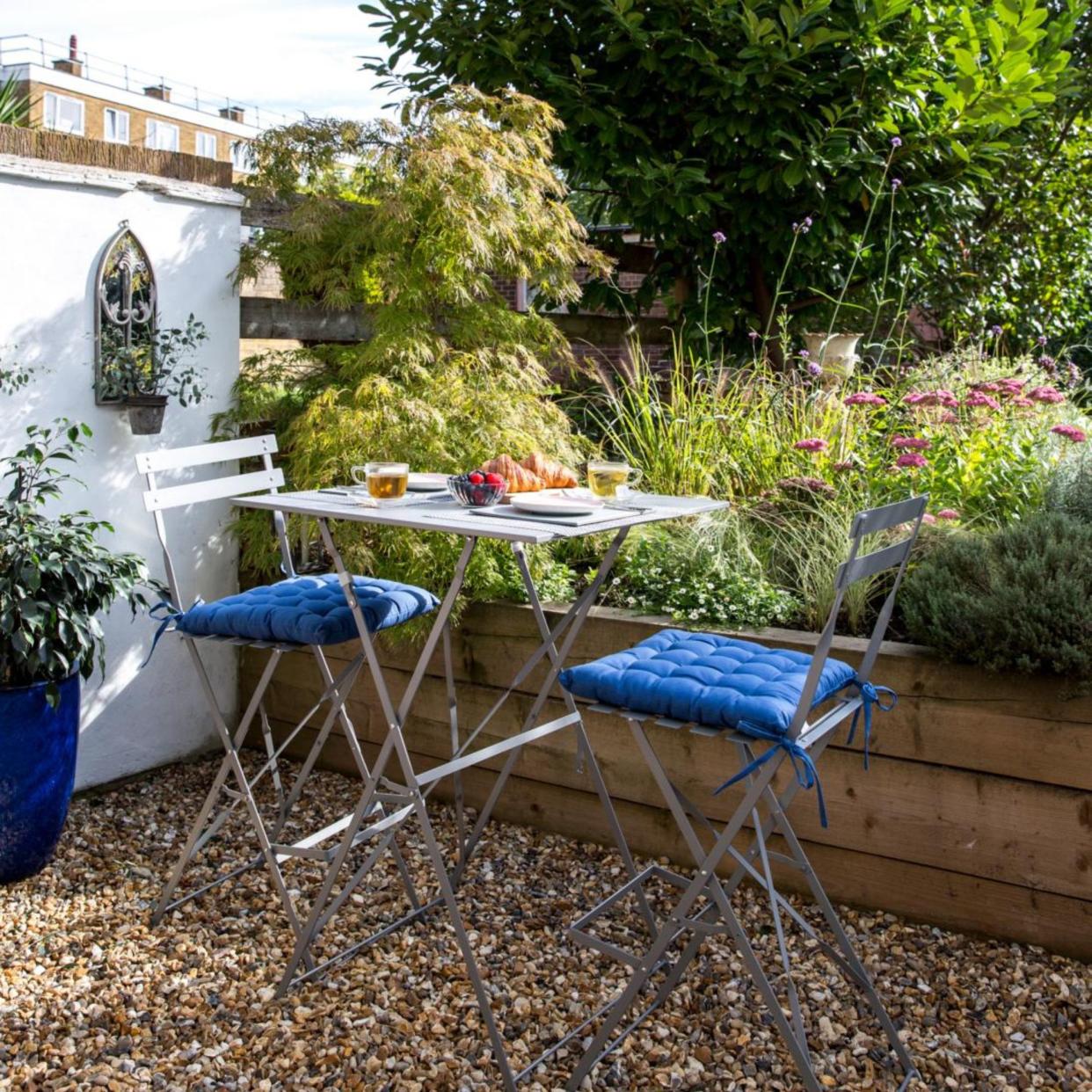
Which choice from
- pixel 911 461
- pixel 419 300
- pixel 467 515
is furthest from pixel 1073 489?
pixel 419 300

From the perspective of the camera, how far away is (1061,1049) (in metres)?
2.39

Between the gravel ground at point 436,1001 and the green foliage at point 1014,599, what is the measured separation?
71 centimetres

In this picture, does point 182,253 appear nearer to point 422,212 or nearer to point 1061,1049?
point 422,212

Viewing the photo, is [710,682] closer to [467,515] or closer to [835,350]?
[467,515]

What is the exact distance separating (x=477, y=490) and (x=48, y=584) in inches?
51.5

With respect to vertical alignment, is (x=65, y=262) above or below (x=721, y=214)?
below

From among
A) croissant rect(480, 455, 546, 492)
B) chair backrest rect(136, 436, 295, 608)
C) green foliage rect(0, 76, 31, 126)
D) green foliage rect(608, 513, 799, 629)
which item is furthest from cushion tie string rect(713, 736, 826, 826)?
green foliage rect(0, 76, 31, 126)

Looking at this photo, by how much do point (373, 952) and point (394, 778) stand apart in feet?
3.63

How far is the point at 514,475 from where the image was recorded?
2543 millimetres

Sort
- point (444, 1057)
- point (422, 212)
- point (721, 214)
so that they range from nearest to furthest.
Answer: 1. point (444, 1057)
2. point (422, 212)
3. point (721, 214)

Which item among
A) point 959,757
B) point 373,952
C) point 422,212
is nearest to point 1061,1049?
point 959,757

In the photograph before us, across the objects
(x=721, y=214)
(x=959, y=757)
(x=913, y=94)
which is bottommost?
(x=959, y=757)

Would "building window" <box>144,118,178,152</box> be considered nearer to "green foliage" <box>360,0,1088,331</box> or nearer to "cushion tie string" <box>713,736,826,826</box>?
"green foliage" <box>360,0,1088,331</box>

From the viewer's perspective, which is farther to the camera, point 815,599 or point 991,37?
point 991,37
